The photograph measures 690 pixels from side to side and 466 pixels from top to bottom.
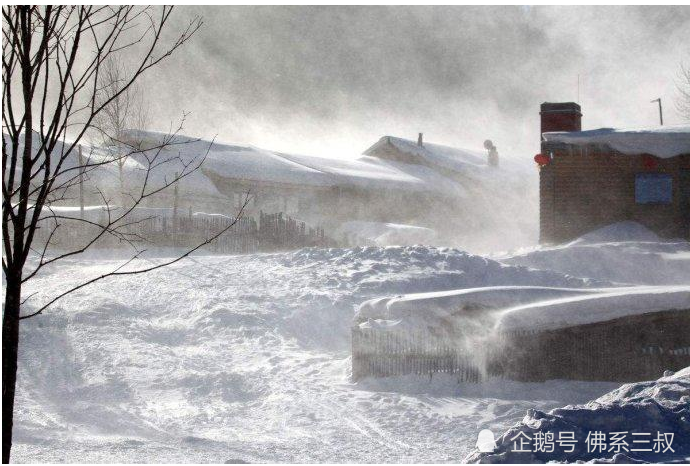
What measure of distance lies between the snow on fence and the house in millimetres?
8020

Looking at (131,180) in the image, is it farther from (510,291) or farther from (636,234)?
(510,291)

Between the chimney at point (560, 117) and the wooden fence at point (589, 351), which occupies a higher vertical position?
the chimney at point (560, 117)

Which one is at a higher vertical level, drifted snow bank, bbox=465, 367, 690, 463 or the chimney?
the chimney

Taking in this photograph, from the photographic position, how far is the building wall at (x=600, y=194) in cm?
2066

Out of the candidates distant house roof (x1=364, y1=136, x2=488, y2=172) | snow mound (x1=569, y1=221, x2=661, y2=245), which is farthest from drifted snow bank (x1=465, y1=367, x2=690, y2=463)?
distant house roof (x1=364, y1=136, x2=488, y2=172)

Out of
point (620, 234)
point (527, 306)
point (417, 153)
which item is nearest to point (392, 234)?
point (620, 234)

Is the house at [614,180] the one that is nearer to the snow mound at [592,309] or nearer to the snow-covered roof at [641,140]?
the snow-covered roof at [641,140]

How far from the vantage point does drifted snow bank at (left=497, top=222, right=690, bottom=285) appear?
59.3 feet

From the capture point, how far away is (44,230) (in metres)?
23.3

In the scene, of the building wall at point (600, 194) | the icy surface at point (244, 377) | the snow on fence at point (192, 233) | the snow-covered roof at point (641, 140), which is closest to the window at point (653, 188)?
the building wall at point (600, 194)

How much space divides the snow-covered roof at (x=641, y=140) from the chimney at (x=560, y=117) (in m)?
2.05

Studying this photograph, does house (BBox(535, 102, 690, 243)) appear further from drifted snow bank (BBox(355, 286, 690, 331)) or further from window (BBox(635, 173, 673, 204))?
drifted snow bank (BBox(355, 286, 690, 331))

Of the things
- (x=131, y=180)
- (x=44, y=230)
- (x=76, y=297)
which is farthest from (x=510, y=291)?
(x=131, y=180)

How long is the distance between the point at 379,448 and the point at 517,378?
3.13 meters
